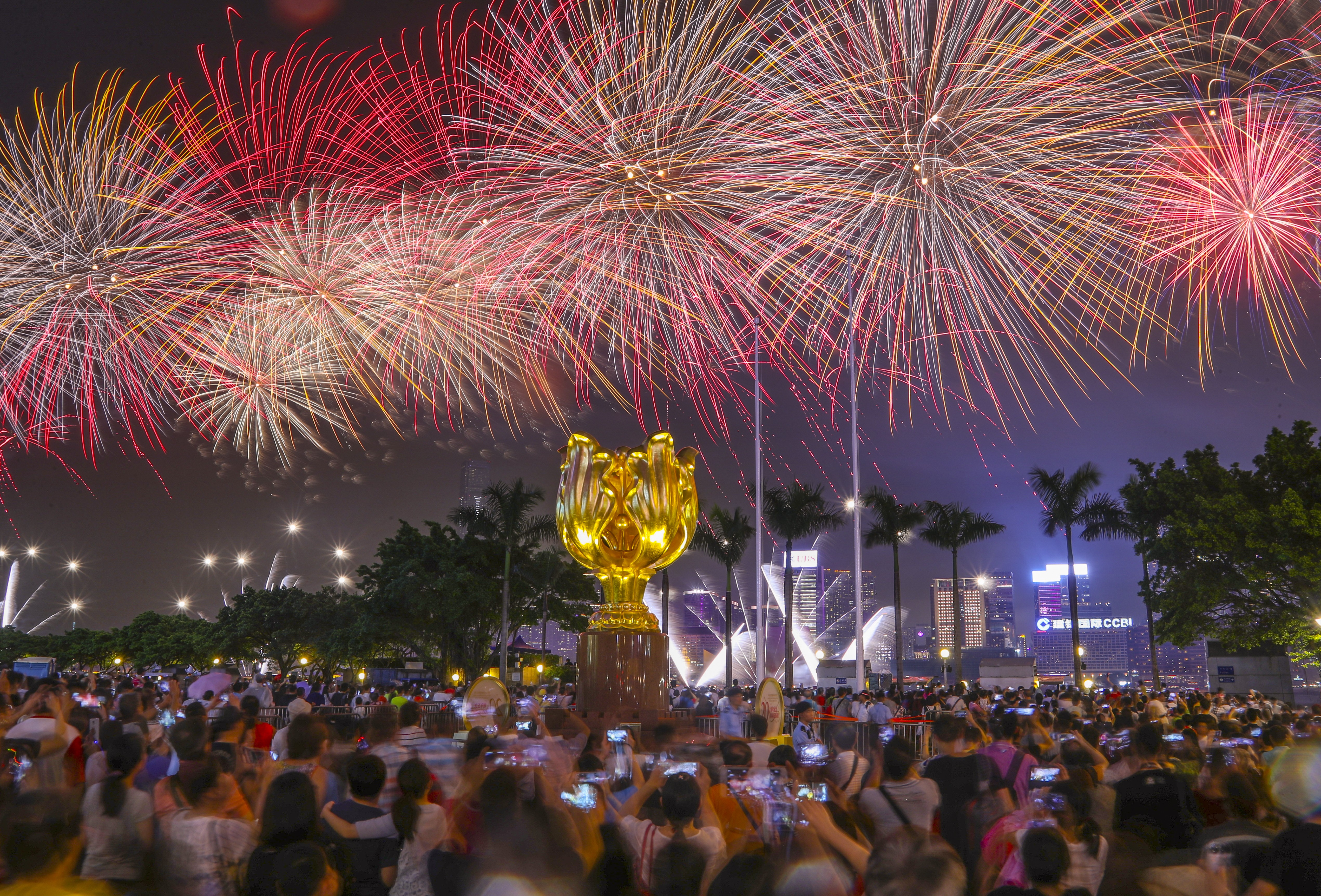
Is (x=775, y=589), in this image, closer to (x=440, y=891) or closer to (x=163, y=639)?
(x=163, y=639)

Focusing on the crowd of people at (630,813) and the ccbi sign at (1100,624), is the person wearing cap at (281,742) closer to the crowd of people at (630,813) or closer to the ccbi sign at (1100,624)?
the crowd of people at (630,813)

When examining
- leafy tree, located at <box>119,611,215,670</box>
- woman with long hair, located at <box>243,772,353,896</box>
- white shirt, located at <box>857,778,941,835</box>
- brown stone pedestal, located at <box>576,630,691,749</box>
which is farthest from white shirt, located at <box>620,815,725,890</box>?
leafy tree, located at <box>119,611,215,670</box>

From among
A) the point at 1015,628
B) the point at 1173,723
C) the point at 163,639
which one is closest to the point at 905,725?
the point at 1173,723

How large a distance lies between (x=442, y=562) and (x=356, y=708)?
16614 millimetres

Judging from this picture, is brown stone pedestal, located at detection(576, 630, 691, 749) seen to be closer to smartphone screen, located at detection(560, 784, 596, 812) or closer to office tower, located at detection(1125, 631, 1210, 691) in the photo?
smartphone screen, located at detection(560, 784, 596, 812)

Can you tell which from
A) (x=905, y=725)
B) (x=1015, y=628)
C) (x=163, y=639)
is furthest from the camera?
(x=1015, y=628)

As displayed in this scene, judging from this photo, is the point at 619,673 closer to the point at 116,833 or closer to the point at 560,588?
the point at 116,833

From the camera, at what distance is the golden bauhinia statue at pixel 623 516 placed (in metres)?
14.1

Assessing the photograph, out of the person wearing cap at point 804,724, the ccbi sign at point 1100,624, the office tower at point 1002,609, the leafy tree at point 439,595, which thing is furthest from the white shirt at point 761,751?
the office tower at point 1002,609

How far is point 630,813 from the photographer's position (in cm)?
490

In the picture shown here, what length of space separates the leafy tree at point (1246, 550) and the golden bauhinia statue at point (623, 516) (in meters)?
19.1

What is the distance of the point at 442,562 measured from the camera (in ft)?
117

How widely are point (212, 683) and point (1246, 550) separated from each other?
27.1 meters

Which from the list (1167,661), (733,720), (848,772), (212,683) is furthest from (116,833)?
(1167,661)
